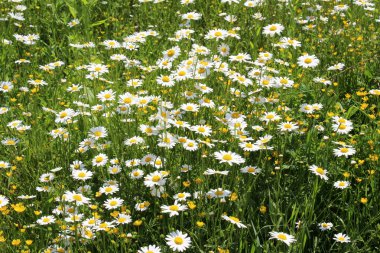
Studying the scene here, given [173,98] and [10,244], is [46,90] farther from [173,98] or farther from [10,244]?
[10,244]

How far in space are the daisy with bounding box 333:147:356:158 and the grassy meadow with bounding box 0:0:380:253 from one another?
12 millimetres

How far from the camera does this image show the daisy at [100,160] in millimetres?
2693

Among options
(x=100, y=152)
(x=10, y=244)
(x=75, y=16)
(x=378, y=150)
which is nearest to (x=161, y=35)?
(x=75, y=16)

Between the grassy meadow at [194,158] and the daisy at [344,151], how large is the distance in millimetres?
12

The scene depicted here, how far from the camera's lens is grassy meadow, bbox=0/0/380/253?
2.36 m

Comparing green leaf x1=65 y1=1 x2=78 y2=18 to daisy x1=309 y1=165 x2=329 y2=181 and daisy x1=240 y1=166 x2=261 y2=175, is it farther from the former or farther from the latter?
daisy x1=309 y1=165 x2=329 y2=181

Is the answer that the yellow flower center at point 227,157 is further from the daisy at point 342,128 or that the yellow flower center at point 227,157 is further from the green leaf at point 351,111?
the green leaf at point 351,111

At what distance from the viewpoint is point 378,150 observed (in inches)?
112

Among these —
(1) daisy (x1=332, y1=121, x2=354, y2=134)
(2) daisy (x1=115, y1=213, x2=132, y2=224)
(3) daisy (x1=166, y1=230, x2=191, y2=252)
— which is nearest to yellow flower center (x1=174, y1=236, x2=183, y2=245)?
(3) daisy (x1=166, y1=230, x2=191, y2=252)

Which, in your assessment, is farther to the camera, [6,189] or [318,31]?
[318,31]

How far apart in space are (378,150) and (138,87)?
1581 millimetres

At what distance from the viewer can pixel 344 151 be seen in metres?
2.75

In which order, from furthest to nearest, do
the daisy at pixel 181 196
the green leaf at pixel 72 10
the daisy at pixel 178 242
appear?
the green leaf at pixel 72 10, the daisy at pixel 181 196, the daisy at pixel 178 242

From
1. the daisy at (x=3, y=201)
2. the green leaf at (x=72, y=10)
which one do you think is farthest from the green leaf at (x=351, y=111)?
the green leaf at (x=72, y=10)
